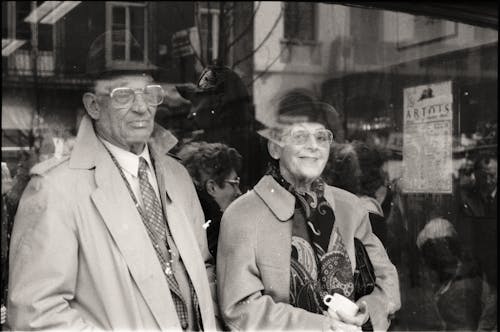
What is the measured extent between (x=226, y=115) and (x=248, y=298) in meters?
0.83

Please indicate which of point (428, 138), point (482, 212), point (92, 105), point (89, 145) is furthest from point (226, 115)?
point (482, 212)

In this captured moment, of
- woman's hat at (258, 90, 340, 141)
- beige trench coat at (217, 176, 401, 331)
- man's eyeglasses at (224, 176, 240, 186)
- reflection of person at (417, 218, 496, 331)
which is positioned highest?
woman's hat at (258, 90, 340, 141)

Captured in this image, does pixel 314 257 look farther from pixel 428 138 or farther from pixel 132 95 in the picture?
pixel 428 138

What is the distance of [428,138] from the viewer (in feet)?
12.1

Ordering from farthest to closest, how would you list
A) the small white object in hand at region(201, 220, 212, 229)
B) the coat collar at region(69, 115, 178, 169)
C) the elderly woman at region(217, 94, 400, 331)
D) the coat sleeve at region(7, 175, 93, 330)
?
1. the small white object in hand at region(201, 220, 212, 229)
2. the elderly woman at region(217, 94, 400, 331)
3. the coat collar at region(69, 115, 178, 169)
4. the coat sleeve at region(7, 175, 93, 330)

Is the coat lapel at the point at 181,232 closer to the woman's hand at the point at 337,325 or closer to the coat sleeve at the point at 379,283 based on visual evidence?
the woman's hand at the point at 337,325

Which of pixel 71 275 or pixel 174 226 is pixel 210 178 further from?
pixel 71 275

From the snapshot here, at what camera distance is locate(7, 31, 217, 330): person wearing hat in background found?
244cm

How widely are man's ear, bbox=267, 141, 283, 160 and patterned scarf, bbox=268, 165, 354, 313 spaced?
7cm

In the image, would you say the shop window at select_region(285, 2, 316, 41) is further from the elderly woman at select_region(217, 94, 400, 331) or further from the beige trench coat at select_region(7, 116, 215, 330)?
the beige trench coat at select_region(7, 116, 215, 330)

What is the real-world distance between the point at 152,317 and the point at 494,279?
2.14m

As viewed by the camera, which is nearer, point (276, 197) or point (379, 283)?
point (276, 197)

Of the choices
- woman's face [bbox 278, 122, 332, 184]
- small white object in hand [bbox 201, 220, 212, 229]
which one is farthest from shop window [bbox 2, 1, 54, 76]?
woman's face [bbox 278, 122, 332, 184]

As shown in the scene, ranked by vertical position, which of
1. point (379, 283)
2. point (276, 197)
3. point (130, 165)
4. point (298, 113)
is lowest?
point (379, 283)
